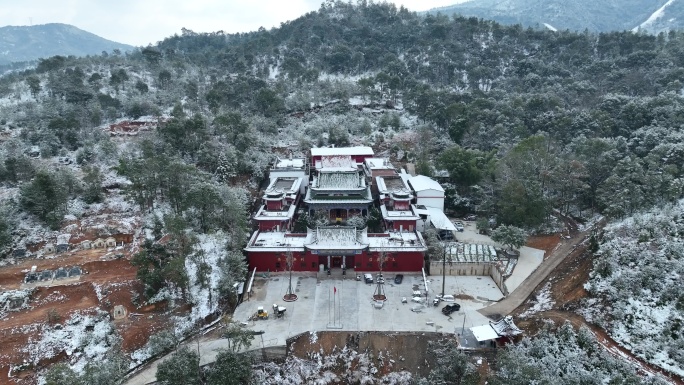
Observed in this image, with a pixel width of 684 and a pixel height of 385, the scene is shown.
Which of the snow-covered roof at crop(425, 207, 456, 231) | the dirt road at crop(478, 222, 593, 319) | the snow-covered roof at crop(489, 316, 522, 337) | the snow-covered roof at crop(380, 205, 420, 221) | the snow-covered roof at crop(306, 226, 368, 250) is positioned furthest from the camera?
the snow-covered roof at crop(425, 207, 456, 231)

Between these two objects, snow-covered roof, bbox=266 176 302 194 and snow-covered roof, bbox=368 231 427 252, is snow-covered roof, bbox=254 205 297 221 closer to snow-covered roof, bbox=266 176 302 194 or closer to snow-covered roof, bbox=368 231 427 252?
snow-covered roof, bbox=266 176 302 194

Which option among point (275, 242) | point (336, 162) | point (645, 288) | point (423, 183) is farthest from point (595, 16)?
point (275, 242)

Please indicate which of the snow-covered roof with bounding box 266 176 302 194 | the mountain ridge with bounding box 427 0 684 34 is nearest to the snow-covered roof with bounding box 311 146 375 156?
the snow-covered roof with bounding box 266 176 302 194

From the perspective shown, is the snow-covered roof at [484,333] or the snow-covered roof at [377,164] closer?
the snow-covered roof at [484,333]

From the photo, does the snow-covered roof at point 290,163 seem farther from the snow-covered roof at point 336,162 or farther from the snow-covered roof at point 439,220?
the snow-covered roof at point 439,220

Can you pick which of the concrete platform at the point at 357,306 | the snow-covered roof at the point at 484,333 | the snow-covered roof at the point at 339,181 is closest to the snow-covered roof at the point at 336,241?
the concrete platform at the point at 357,306
